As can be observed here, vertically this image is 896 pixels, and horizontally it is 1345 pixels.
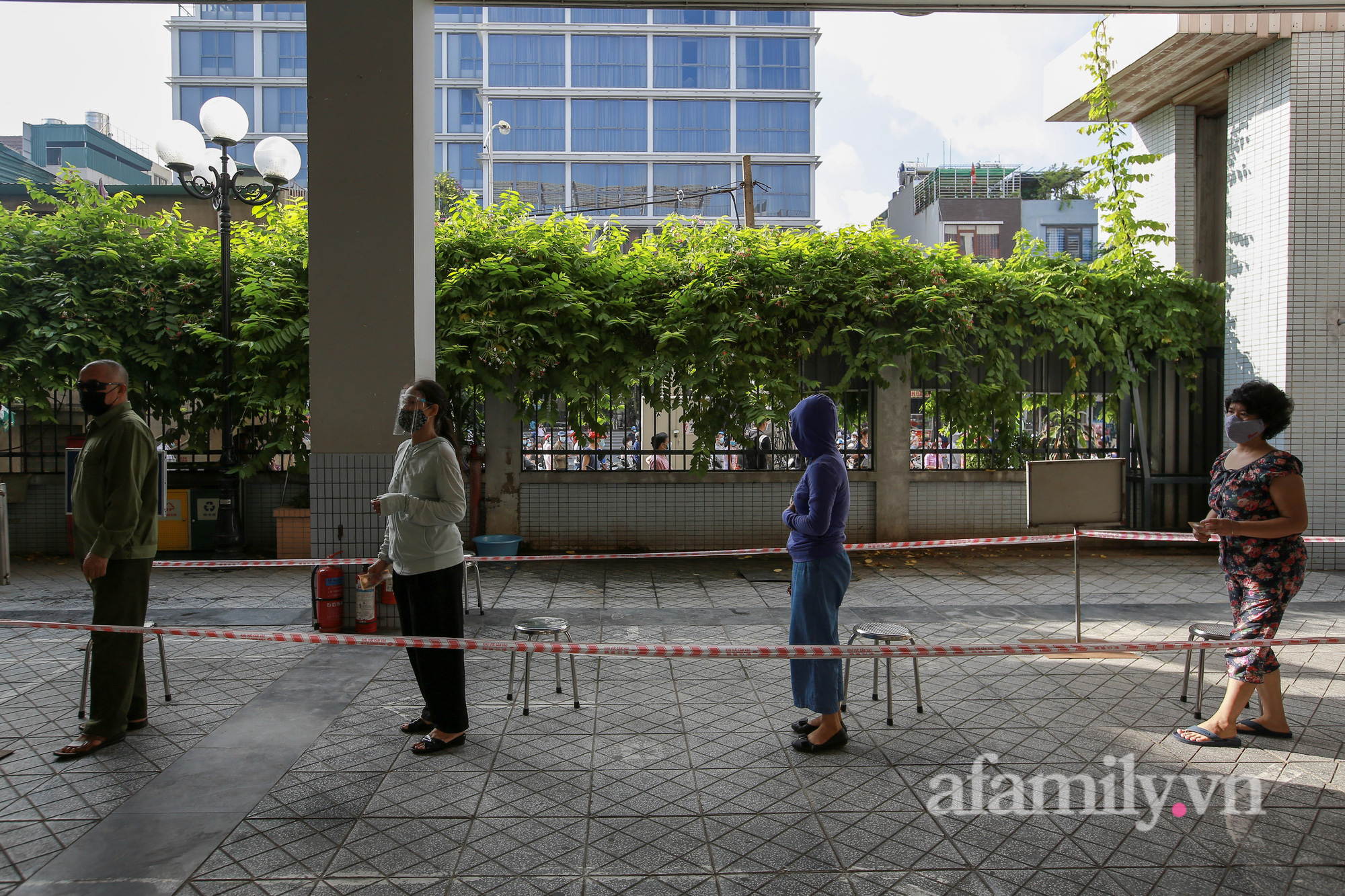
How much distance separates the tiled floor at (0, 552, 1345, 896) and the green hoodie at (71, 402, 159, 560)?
42.0 inches

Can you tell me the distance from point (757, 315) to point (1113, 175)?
5817mm

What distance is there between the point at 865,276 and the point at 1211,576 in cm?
498

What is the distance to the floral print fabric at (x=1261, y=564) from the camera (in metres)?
4.24

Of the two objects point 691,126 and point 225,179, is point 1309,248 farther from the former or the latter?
point 691,126

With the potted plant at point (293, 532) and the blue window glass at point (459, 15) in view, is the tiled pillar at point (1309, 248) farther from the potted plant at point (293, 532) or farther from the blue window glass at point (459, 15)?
the blue window glass at point (459, 15)

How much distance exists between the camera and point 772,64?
2517 inches

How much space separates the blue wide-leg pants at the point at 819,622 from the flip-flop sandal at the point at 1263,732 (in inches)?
88.6

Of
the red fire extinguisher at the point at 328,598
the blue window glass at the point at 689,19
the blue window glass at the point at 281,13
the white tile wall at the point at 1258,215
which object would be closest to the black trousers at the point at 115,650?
the red fire extinguisher at the point at 328,598

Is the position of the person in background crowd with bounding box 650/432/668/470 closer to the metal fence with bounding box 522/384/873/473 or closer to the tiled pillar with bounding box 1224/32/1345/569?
the metal fence with bounding box 522/384/873/473

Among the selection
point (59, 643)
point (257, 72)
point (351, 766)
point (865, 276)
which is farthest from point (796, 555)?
point (257, 72)

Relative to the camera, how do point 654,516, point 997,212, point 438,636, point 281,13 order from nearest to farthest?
point 438,636 → point 654,516 → point 997,212 → point 281,13

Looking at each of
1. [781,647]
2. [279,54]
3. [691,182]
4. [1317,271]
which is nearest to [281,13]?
[279,54]

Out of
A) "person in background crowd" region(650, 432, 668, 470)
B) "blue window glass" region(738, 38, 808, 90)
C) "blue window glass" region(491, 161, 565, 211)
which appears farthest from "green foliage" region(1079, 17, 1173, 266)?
"blue window glass" region(738, 38, 808, 90)

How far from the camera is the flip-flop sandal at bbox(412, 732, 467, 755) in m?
4.24
